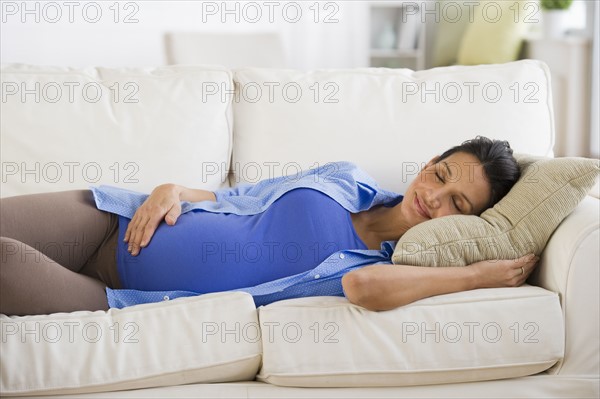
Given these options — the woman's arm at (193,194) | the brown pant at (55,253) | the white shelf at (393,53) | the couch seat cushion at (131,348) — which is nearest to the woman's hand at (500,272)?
the couch seat cushion at (131,348)

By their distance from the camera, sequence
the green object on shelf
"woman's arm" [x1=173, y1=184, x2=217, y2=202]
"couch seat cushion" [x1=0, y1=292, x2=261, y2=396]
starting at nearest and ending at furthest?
"couch seat cushion" [x1=0, y1=292, x2=261, y2=396], "woman's arm" [x1=173, y1=184, x2=217, y2=202], the green object on shelf

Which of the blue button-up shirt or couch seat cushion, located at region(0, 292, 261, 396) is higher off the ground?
the blue button-up shirt

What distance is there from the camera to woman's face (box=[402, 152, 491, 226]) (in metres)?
1.83

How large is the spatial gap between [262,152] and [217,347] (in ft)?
2.46

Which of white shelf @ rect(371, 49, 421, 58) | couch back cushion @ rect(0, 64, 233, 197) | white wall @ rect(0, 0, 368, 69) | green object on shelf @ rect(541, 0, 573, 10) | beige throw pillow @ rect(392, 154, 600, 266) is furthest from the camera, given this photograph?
white shelf @ rect(371, 49, 421, 58)

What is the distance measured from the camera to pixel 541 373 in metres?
1.69

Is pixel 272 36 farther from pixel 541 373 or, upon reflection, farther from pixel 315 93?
pixel 541 373

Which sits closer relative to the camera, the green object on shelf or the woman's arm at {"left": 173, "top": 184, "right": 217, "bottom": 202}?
the woman's arm at {"left": 173, "top": 184, "right": 217, "bottom": 202}

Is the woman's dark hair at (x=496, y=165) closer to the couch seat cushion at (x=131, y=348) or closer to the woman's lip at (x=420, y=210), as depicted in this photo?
the woman's lip at (x=420, y=210)

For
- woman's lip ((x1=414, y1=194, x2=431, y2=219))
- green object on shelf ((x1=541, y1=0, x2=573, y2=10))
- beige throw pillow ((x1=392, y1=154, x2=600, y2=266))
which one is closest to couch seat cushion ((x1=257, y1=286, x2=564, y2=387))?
beige throw pillow ((x1=392, y1=154, x2=600, y2=266))

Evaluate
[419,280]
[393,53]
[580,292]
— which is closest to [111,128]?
[419,280]

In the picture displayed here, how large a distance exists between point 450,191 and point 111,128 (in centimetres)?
93

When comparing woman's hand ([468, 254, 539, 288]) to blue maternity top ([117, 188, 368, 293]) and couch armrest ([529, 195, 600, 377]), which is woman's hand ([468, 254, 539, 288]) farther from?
blue maternity top ([117, 188, 368, 293])

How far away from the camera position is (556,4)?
14.4ft
